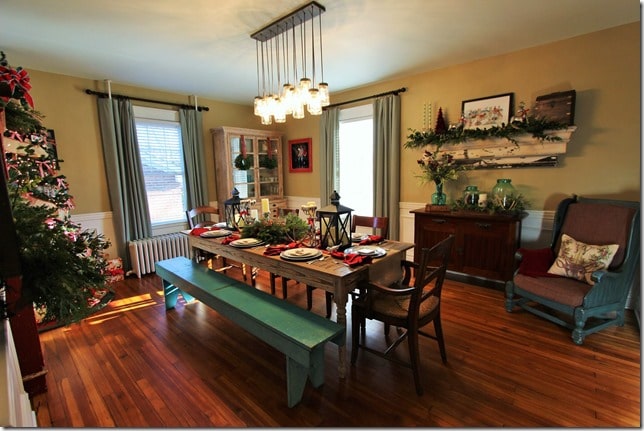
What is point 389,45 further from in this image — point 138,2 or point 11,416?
point 11,416

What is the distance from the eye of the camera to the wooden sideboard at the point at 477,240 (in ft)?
10.1

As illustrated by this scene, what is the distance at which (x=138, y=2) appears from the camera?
2.16m

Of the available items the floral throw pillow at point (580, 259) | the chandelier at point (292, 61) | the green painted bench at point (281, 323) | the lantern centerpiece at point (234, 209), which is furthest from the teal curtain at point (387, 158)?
the green painted bench at point (281, 323)

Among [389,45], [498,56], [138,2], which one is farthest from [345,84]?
[138,2]

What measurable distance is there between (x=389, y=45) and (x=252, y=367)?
313cm

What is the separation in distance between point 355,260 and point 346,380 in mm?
812

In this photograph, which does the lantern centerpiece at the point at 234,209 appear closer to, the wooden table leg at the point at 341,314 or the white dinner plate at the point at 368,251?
the white dinner plate at the point at 368,251

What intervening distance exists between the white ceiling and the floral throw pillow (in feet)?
6.31

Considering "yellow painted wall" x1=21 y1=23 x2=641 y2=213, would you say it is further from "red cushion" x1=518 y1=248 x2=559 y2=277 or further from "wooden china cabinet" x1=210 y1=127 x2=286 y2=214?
"wooden china cabinet" x1=210 y1=127 x2=286 y2=214

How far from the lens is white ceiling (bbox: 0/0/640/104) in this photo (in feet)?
7.41

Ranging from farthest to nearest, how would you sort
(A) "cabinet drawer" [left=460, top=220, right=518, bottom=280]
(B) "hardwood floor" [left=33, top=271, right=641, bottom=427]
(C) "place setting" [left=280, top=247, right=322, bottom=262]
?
(A) "cabinet drawer" [left=460, top=220, right=518, bottom=280] < (C) "place setting" [left=280, top=247, right=322, bottom=262] < (B) "hardwood floor" [left=33, top=271, right=641, bottom=427]

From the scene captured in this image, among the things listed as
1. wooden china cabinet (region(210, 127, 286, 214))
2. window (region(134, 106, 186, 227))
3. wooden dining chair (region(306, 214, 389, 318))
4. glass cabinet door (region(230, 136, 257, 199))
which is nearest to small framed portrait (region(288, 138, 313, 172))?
wooden china cabinet (region(210, 127, 286, 214))

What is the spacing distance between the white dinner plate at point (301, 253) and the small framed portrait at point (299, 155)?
10.3ft

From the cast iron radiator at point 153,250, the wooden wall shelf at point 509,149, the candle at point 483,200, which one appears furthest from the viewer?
the cast iron radiator at point 153,250
